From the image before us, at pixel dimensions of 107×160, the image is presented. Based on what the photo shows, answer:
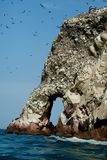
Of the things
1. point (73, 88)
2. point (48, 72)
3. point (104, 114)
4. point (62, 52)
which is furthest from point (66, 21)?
point (104, 114)

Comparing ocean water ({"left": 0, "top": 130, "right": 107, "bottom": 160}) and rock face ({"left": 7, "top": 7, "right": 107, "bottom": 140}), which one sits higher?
rock face ({"left": 7, "top": 7, "right": 107, "bottom": 140})

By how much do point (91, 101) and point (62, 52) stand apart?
19.8 metres

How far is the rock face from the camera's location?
36469 millimetres

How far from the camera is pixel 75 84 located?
142 ft

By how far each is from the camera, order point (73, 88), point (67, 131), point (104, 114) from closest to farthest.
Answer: point (104, 114) → point (67, 131) → point (73, 88)

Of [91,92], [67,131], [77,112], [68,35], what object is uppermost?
[68,35]

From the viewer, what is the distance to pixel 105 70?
38312 millimetres

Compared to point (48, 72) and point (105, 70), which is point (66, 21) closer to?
point (48, 72)

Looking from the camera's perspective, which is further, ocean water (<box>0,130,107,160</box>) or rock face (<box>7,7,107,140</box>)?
rock face (<box>7,7,107,140</box>)

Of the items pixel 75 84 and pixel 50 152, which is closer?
pixel 50 152

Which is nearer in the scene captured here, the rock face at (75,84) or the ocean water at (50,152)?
the ocean water at (50,152)

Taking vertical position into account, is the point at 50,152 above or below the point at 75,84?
below

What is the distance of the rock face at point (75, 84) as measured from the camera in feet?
120

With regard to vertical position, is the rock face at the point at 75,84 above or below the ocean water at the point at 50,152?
above
